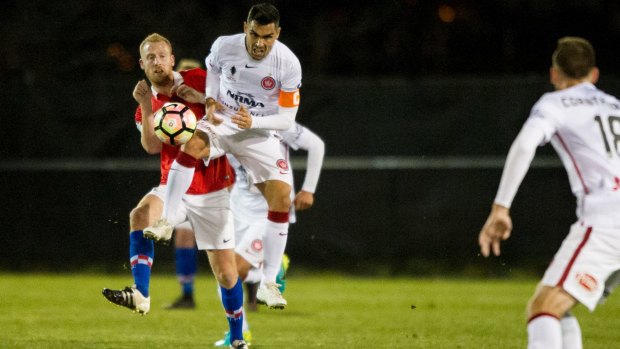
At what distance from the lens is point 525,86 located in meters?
13.3

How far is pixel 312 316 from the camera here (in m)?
9.62

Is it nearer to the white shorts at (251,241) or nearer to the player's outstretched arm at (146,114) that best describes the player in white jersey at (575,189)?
the player's outstretched arm at (146,114)

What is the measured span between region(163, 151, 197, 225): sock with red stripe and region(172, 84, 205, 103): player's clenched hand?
56 centimetres

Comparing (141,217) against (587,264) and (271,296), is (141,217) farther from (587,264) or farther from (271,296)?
(587,264)

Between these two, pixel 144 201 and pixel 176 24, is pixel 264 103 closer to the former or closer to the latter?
pixel 144 201

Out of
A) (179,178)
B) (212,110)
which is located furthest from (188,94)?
(179,178)

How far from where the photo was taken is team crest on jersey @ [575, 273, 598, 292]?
4875 millimetres

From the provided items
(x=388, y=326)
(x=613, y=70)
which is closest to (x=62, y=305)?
(x=388, y=326)

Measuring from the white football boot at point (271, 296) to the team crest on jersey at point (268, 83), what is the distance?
133 cm

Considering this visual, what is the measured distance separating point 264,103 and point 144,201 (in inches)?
41.7

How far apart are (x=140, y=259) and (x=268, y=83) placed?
1.46m

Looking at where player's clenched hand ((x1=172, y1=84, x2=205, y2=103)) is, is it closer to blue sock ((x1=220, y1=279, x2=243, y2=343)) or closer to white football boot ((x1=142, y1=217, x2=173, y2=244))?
A: white football boot ((x1=142, y1=217, x2=173, y2=244))

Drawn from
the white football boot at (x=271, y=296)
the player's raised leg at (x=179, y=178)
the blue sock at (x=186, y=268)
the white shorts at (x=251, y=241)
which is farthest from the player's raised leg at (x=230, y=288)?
the blue sock at (x=186, y=268)

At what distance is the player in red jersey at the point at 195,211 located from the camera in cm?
685
